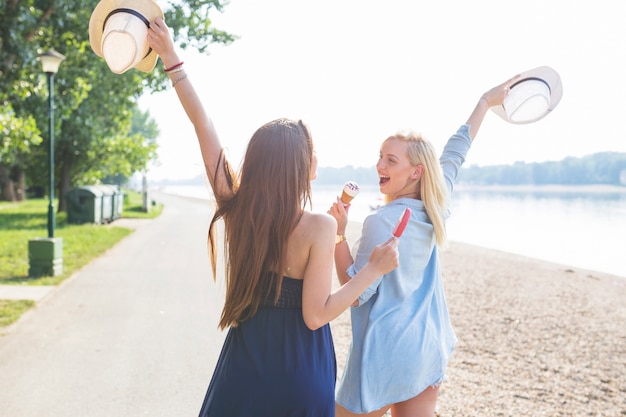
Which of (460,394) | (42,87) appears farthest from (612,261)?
(42,87)

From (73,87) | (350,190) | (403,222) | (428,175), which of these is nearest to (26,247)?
(73,87)

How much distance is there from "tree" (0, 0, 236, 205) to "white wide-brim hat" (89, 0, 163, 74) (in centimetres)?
984

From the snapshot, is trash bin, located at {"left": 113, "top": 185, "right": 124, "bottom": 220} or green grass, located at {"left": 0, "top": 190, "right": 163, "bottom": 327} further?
trash bin, located at {"left": 113, "top": 185, "right": 124, "bottom": 220}

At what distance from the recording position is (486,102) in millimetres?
2672

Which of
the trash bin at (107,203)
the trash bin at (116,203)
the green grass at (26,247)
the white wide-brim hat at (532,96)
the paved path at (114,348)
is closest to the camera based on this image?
the white wide-brim hat at (532,96)

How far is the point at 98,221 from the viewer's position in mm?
21578

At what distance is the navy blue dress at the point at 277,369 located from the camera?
1954 millimetres

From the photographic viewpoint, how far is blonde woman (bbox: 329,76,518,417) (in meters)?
2.22

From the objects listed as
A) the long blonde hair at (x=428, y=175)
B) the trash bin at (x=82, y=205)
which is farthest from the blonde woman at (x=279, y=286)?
the trash bin at (x=82, y=205)

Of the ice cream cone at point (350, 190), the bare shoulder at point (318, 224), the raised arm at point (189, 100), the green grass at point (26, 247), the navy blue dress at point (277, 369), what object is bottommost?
the green grass at point (26, 247)

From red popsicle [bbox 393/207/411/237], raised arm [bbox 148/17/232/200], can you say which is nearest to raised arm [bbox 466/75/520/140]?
red popsicle [bbox 393/207/411/237]

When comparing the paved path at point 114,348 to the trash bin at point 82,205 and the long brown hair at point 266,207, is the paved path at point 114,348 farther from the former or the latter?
the trash bin at point 82,205

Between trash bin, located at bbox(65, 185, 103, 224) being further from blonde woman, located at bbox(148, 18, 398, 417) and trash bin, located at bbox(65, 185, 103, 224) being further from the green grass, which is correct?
blonde woman, located at bbox(148, 18, 398, 417)

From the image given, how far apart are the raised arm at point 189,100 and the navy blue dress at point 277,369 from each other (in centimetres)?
49
